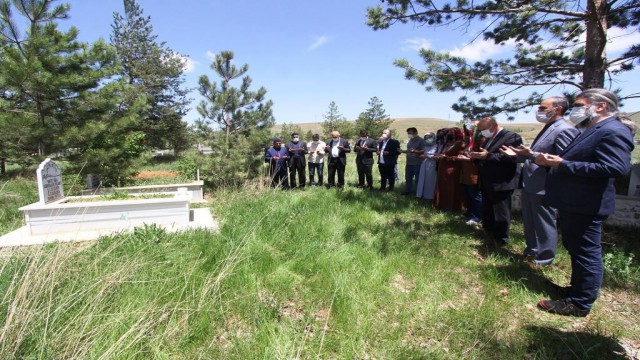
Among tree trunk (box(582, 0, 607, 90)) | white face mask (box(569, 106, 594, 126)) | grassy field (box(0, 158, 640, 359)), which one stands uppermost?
tree trunk (box(582, 0, 607, 90))

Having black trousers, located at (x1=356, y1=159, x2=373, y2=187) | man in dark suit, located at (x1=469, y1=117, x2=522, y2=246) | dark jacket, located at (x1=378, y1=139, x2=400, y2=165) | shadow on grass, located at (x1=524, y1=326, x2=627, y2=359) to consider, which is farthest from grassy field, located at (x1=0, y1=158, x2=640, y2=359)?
black trousers, located at (x1=356, y1=159, x2=373, y2=187)

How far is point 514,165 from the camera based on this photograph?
3.84 m

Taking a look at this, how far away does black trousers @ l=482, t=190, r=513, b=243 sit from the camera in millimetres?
3924

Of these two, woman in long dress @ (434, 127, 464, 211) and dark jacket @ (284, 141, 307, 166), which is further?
dark jacket @ (284, 141, 307, 166)

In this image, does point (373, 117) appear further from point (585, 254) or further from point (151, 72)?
point (585, 254)

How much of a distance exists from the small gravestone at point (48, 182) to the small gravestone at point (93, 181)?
1.41m

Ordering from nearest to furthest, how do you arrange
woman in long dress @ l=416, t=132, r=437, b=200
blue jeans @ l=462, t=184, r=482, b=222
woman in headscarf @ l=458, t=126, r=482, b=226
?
woman in headscarf @ l=458, t=126, r=482, b=226 < blue jeans @ l=462, t=184, r=482, b=222 < woman in long dress @ l=416, t=132, r=437, b=200

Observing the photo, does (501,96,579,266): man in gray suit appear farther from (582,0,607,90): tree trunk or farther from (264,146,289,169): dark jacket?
(264,146,289,169): dark jacket

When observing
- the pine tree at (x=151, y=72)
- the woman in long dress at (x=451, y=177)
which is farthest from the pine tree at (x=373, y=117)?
the woman in long dress at (x=451, y=177)

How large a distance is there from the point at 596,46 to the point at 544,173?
2.11m

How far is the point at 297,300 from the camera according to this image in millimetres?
2914

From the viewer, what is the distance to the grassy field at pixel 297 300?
6.97ft

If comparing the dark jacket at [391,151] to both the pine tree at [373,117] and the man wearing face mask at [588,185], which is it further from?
the pine tree at [373,117]

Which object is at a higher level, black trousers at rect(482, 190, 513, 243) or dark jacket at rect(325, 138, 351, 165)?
dark jacket at rect(325, 138, 351, 165)
